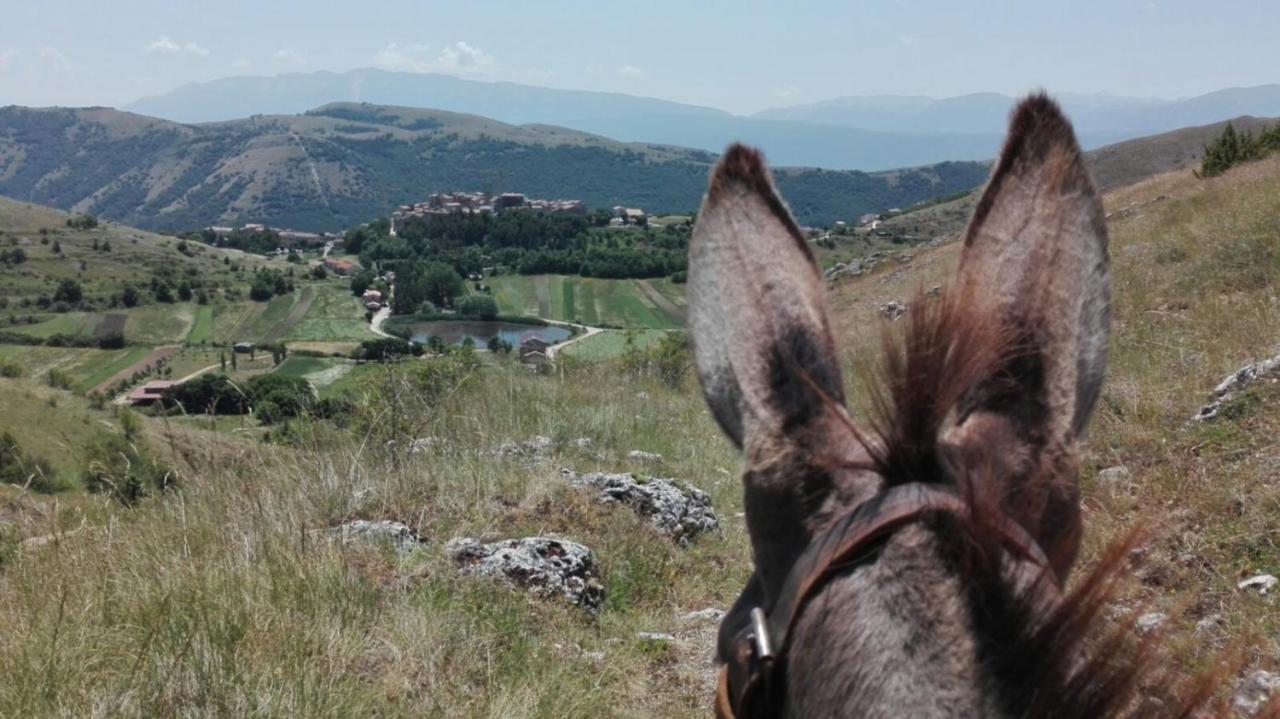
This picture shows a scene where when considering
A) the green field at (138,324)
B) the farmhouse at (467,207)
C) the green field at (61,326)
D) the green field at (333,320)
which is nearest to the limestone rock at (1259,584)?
the green field at (333,320)

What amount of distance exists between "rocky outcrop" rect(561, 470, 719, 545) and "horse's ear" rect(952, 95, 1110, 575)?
413 cm

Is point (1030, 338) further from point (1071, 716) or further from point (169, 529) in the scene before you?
point (169, 529)

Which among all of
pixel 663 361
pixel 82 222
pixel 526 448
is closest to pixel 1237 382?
pixel 526 448

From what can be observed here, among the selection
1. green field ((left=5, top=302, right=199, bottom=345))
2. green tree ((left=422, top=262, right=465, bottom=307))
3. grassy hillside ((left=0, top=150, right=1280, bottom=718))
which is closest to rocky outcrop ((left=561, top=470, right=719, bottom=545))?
grassy hillside ((left=0, top=150, right=1280, bottom=718))

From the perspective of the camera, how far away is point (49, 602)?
3.17 meters

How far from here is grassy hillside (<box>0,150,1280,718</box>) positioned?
9.10 ft

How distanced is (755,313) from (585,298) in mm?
77756

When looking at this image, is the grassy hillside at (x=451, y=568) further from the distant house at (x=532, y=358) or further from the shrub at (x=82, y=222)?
the shrub at (x=82, y=222)

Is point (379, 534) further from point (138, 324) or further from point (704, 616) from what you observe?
point (138, 324)

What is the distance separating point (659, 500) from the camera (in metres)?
5.45

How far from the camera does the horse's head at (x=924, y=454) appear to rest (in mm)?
977

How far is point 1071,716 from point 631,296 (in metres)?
76.1

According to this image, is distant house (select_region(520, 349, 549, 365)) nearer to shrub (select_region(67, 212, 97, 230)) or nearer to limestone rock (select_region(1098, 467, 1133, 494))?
limestone rock (select_region(1098, 467, 1133, 494))

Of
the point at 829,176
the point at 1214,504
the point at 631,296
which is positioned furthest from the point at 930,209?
the point at 829,176
